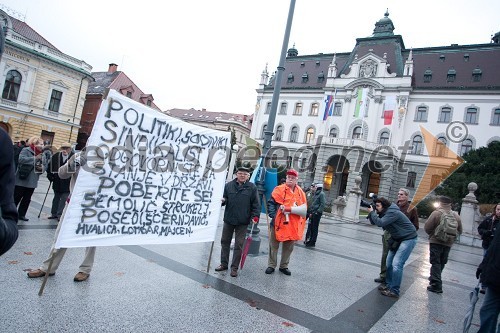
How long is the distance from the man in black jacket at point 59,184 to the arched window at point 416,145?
3902 cm

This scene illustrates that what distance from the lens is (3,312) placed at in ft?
10.3

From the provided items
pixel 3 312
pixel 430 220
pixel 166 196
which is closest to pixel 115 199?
pixel 166 196

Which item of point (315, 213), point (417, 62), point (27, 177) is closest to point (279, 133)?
point (417, 62)

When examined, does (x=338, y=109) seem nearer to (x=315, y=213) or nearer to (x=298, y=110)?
(x=298, y=110)

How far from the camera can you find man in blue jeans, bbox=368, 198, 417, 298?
5.58 meters

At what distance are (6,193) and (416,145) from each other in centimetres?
4261

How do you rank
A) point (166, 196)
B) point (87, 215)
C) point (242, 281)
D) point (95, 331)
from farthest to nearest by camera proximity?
point (242, 281) < point (166, 196) < point (87, 215) < point (95, 331)

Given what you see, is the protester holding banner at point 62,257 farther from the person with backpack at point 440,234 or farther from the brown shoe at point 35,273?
the person with backpack at point 440,234

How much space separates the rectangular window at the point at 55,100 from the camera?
101 feet

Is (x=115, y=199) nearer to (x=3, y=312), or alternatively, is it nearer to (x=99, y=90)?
(x=3, y=312)

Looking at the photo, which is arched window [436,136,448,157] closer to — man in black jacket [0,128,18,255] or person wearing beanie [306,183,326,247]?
person wearing beanie [306,183,326,247]

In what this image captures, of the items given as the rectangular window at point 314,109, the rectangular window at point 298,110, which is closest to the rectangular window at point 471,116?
the rectangular window at point 314,109

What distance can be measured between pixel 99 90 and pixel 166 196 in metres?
42.5

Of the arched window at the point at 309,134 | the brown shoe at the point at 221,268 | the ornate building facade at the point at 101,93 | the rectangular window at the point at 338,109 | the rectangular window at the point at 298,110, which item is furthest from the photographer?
the rectangular window at the point at 298,110
